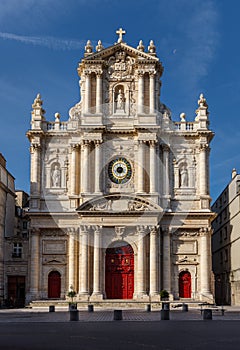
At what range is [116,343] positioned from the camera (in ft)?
69.6

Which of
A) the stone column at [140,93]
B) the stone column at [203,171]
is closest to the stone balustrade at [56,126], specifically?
the stone column at [140,93]

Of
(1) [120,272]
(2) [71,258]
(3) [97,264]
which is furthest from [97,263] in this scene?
(1) [120,272]

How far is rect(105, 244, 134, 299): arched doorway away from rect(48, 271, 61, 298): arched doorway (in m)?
4.67

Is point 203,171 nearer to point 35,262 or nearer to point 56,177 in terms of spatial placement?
point 56,177

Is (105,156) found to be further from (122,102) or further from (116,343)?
(116,343)

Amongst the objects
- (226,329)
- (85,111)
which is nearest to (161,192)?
(85,111)

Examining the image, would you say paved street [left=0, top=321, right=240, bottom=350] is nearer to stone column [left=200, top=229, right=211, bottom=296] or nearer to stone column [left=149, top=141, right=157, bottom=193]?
stone column [left=200, top=229, right=211, bottom=296]

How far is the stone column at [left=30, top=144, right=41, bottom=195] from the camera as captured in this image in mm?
59438

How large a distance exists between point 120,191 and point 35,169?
8.70 metres

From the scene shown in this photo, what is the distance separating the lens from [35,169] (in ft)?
196

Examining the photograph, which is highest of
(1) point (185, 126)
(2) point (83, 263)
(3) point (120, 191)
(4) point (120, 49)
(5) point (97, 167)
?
(4) point (120, 49)

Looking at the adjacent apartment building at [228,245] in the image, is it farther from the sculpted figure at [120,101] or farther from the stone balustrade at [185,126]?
the sculpted figure at [120,101]

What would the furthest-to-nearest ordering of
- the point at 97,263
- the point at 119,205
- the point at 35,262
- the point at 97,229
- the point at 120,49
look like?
the point at 120,49 → the point at 35,262 → the point at 119,205 → the point at 97,229 → the point at 97,263

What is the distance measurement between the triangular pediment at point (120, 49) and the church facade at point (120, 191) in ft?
0.34
